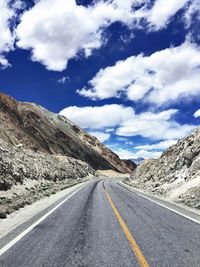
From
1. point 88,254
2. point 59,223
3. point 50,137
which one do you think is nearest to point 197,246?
point 88,254

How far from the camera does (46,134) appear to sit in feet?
429

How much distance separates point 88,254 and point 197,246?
9.35ft

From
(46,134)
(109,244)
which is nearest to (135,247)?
(109,244)

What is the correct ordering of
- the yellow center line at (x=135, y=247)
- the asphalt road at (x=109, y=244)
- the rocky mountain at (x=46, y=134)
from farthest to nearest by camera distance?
the rocky mountain at (x=46, y=134) → the asphalt road at (x=109, y=244) → the yellow center line at (x=135, y=247)

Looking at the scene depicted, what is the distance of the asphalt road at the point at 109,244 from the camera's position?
6500 mm

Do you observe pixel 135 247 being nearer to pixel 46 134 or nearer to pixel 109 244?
pixel 109 244

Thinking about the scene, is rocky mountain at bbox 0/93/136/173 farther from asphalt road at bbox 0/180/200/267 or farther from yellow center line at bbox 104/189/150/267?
yellow center line at bbox 104/189/150/267

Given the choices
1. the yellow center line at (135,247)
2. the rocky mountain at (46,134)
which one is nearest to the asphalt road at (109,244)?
the yellow center line at (135,247)

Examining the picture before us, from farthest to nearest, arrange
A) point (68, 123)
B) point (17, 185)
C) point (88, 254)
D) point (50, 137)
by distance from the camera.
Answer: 1. point (68, 123)
2. point (50, 137)
3. point (17, 185)
4. point (88, 254)

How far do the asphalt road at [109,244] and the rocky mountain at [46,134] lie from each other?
86706 millimetres

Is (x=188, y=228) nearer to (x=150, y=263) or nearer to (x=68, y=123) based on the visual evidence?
(x=150, y=263)

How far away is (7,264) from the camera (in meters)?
6.24

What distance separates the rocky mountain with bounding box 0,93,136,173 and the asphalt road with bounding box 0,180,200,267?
86.7 m

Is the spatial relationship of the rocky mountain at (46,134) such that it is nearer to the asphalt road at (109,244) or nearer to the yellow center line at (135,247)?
the asphalt road at (109,244)
